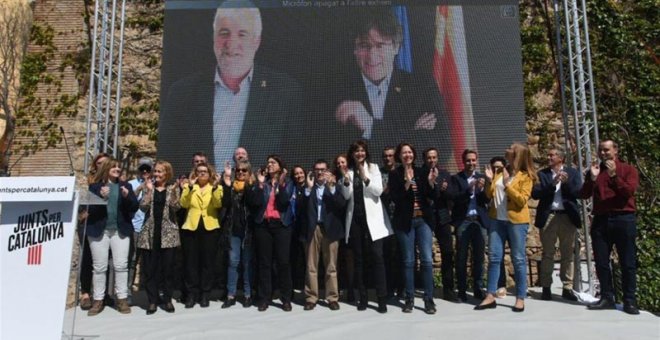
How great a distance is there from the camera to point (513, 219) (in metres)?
3.93

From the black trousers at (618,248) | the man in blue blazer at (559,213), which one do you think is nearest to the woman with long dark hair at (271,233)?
the man in blue blazer at (559,213)

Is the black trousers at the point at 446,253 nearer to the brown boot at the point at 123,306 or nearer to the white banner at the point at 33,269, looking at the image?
the brown boot at the point at 123,306

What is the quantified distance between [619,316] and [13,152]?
7.17m

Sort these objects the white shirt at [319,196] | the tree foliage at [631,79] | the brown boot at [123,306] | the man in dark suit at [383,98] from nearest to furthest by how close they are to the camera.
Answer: the brown boot at [123,306] → the white shirt at [319,196] → the man in dark suit at [383,98] → the tree foliage at [631,79]

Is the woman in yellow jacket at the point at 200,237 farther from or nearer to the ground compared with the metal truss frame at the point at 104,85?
nearer to the ground

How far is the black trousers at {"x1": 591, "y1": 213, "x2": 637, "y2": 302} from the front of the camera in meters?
3.81

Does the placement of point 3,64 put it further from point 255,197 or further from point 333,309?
point 333,309

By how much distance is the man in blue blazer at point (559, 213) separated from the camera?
4.39 metres

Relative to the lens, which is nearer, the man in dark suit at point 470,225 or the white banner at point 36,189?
the white banner at point 36,189

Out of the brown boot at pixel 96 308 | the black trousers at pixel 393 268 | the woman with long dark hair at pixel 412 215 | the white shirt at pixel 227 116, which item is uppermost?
the white shirt at pixel 227 116

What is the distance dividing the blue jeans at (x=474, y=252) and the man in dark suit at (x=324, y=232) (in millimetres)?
1083

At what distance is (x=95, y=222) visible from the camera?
13.0 feet

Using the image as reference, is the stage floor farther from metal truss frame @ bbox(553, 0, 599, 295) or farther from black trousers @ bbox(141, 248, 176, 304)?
metal truss frame @ bbox(553, 0, 599, 295)

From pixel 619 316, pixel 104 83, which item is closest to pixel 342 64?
pixel 104 83
